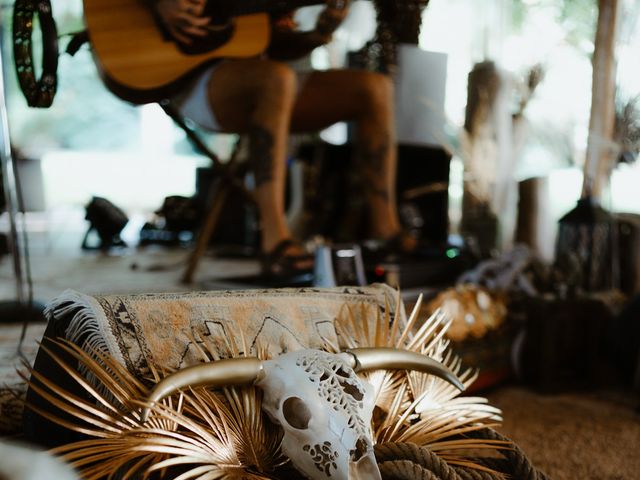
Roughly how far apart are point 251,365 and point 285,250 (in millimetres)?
1040

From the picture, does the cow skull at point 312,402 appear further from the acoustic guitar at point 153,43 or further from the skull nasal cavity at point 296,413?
the acoustic guitar at point 153,43

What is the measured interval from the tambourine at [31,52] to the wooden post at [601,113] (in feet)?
8.67

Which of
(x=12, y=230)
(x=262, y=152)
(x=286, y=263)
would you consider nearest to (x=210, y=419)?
(x=12, y=230)

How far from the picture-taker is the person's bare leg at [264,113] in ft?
5.62

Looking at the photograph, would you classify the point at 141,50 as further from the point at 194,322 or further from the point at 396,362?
the point at 396,362

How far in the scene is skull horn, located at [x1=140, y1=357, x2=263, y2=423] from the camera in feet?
1.92

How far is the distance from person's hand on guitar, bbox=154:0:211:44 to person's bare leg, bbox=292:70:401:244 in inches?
17.3

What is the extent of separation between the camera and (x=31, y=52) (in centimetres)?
116

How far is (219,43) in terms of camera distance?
1.75 metres

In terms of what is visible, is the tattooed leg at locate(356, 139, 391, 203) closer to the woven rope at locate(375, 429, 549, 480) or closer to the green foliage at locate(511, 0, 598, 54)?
the woven rope at locate(375, 429, 549, 480)

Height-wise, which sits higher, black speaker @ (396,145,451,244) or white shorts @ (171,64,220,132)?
white shorts @ (171,64,220,132)

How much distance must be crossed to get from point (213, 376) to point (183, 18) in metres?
1.25

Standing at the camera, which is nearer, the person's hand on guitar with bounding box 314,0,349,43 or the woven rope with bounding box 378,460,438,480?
the woven rope with bounding box 378,460,438,480

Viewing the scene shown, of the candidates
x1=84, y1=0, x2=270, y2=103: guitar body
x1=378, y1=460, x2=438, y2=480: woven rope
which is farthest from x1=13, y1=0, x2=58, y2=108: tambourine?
x1=378, y1=460, x2=438, y2=480: woven rope
